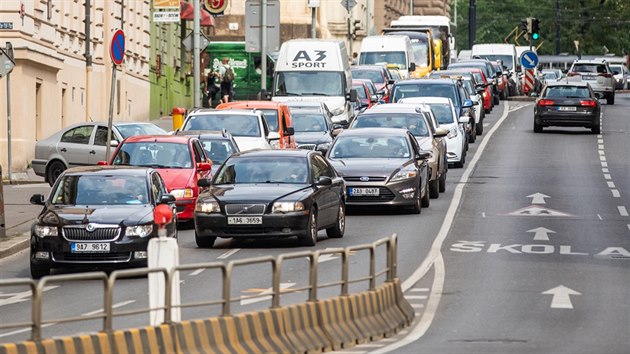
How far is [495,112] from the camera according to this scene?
7250 centimetres

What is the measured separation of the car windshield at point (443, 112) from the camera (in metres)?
45.1

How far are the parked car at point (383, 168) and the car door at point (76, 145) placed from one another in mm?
8011

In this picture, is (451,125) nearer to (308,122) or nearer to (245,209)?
(308,122)

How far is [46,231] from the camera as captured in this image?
2373cm

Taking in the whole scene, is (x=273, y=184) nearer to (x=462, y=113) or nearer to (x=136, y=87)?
(x=462, y=113)

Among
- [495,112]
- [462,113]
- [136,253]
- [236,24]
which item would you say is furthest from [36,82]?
[236,24]

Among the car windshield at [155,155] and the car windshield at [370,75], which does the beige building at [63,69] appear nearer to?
the car windshield at [370,75]

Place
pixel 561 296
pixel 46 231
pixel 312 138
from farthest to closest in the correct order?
pixel 312 138, pixel 46 231, pixel 561 296

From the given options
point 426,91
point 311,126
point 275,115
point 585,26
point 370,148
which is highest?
point 585,26

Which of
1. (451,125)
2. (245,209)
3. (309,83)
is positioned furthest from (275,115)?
(245,209)

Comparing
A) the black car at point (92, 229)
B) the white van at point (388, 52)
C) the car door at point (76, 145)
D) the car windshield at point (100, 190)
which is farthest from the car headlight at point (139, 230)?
the white van at point (388, 52)

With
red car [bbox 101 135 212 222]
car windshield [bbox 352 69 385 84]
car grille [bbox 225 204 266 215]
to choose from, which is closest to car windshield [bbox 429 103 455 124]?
red car [bbox 101 135 212 222]

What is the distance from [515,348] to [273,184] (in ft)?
37.3

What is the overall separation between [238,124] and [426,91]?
39.9 feet
